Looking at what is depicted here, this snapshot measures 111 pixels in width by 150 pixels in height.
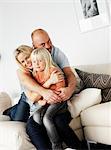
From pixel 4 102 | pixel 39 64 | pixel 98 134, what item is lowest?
pixel 98 134

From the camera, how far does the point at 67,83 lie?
6.05ft

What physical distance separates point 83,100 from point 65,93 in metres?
0.23

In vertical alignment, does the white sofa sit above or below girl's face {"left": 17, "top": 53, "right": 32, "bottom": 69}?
below

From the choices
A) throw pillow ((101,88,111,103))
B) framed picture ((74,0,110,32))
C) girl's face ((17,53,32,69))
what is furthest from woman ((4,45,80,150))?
framed picture ((74,0,110,32))

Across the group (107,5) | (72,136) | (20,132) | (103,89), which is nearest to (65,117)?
(72,136)

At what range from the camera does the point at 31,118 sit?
1.77 metres

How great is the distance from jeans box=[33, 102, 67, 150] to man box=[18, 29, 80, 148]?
0.11 feet

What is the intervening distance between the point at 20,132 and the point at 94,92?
2.04 ft

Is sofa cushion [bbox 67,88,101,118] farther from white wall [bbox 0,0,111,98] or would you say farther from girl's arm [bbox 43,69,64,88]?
white wall [bbox 0,0,111,98]

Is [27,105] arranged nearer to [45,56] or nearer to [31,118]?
[31,118]

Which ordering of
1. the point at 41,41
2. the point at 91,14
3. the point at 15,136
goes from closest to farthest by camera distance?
the point at 15,136
the point at 41,41
the point at 91,14

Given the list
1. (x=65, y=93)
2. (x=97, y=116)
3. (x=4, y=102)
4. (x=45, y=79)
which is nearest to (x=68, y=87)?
(x=65, y=93)

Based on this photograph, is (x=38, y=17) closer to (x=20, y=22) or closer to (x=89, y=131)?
(x=20, y=22)

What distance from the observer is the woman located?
1.68 m
